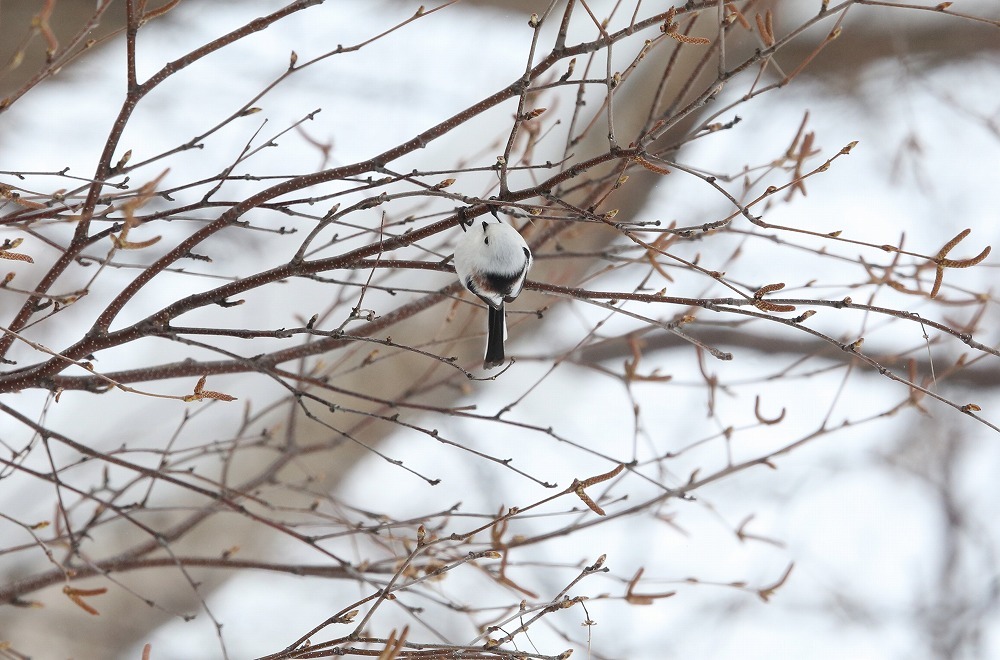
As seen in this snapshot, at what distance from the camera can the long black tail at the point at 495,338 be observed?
587 millimetres

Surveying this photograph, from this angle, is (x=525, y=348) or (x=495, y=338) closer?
(x=495, y=338)

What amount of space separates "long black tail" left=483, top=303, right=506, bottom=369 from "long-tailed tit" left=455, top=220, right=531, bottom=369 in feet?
0.09

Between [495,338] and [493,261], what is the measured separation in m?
0.08

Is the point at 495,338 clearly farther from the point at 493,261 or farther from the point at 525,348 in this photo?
the point at 525,348

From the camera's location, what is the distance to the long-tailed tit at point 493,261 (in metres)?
0.53

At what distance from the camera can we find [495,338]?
59 centimetres

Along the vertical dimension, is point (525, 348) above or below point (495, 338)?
above

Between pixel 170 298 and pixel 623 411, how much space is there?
123 cm

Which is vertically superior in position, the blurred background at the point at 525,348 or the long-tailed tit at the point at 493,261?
the blurred background at the point at 525,348

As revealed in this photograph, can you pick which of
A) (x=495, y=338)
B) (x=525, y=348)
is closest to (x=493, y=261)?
(x=495, y=338)

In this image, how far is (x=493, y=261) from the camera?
1.73 ft

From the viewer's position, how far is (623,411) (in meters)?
2.22

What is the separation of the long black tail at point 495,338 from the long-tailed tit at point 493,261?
0.09 ft

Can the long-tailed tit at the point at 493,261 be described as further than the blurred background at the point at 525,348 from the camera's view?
No
